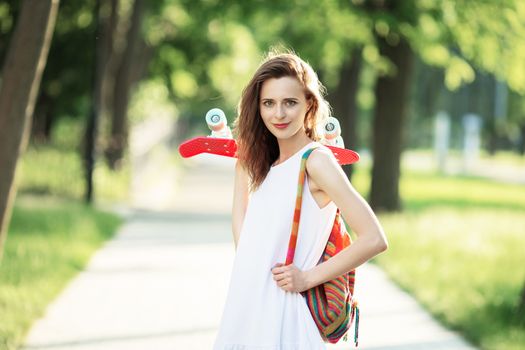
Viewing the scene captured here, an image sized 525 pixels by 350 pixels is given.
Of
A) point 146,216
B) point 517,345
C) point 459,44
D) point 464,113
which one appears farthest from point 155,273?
point 464,113

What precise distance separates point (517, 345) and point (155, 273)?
14.9 ft

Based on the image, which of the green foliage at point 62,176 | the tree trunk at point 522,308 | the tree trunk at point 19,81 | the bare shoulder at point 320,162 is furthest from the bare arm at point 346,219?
the green foliage at point 62,176

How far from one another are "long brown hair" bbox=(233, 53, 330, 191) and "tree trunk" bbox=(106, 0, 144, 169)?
1928 cm

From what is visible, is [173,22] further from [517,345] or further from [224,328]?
[224,328]

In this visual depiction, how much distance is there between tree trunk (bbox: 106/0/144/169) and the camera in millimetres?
22812

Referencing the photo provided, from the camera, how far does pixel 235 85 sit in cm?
4772

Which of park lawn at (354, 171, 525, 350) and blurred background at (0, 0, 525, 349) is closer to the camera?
park lawn at (354, 171, 525, 350)

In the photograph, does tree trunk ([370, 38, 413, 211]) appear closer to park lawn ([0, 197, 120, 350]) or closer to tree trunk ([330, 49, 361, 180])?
tree trunk ([330, 49, 361, 180])

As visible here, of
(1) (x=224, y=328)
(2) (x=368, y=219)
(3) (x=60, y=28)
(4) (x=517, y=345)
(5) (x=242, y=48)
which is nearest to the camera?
(2) (x=368, y=219)

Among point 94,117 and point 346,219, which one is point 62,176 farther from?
point 346,219

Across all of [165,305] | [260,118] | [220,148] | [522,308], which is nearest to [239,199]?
[220,148]

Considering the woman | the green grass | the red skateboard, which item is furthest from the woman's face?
the green grass

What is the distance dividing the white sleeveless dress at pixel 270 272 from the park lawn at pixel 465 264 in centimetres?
377

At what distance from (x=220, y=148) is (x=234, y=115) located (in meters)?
1.31
